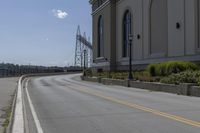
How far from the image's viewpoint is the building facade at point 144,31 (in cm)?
4547

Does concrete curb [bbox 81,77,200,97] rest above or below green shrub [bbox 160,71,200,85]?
below

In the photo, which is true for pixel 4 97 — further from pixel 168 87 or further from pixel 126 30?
pixel 126 30

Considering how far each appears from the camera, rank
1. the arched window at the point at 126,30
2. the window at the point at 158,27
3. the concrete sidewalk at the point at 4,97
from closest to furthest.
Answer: the concrete sidewalk at the point at 4,97 < the window at the point at 158,27 < the arched window at the point at 126,30

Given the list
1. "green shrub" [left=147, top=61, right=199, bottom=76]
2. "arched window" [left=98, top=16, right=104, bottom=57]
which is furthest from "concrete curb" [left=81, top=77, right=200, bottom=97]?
"arched window" [left=98, top=16, right=104, bottom=57]

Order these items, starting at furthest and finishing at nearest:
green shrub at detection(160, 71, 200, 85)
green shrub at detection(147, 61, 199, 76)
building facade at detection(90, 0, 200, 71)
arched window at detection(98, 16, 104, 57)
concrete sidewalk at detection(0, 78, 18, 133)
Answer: arched window at detection(98, 16, 104, 57) < building facade at detection(90, 0, 200, 71) < green shrub at detection(147, 61, 199, 76) < green shrub at detection(160, 71, 200, 85) < concrete sidewalk at detection(0, 78, 18, 133)

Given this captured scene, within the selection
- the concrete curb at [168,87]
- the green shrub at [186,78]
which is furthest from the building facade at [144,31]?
the green shrub at [186,78]

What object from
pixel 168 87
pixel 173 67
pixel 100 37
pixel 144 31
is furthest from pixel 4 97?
pixel 100 37

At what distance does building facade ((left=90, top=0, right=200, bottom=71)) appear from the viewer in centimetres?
4547

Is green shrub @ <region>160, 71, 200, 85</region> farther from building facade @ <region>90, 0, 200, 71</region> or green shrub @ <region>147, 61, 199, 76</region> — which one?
building facade @ <region>90, 0, 200, 71</region>

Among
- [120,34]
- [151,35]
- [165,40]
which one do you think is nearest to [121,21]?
[120,34]

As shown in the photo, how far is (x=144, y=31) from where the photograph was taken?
195 feet

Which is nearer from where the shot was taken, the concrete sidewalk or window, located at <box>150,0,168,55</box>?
the concrete sidewalk

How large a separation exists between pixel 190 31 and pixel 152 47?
39.4 ft

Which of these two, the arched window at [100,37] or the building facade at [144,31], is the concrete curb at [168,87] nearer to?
the building facade at [144,31]
